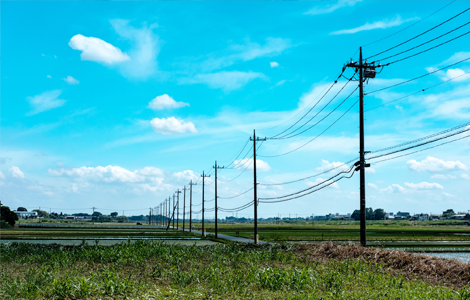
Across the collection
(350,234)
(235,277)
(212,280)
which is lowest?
(350,234)

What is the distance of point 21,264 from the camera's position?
73.6 ft

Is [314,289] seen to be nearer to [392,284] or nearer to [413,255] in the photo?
[392,284]

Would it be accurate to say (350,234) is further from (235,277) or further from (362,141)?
(235,277)

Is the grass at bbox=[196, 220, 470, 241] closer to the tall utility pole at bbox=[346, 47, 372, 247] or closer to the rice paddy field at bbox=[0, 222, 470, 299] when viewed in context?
the tall utility pole at bbox=[346, 47, 372, 247]

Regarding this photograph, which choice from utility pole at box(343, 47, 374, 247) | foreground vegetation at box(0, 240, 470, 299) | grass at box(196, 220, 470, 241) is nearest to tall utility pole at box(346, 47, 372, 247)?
utility pole at box(343, 47, 374, 247)

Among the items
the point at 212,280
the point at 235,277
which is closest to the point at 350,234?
the point at 235,277

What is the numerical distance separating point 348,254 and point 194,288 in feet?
44.0

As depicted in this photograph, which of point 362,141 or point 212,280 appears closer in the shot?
point 212,280

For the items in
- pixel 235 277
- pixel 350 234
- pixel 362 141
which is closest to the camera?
pixel 235 277

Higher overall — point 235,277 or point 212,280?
point 235,277

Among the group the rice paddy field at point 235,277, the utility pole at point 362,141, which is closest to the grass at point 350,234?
the utility pole at point 362,141

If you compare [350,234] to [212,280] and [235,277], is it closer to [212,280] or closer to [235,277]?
[235,277]

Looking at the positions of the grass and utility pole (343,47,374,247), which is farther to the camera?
the grass

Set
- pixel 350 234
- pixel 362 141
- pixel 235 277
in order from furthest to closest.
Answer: pixel 350 234 < pixel 362 141 < pixel 235 277
